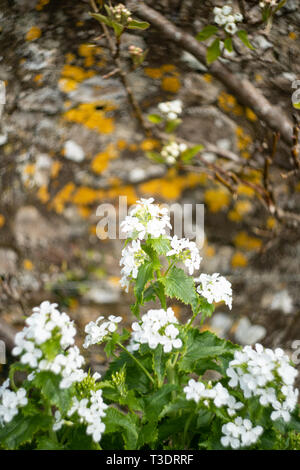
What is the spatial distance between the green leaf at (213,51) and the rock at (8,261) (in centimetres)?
60

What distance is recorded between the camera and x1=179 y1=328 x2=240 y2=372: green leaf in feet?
1.68

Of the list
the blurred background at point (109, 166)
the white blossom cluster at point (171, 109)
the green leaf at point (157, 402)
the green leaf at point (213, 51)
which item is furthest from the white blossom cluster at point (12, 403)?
the green leaf at point (213, 51)

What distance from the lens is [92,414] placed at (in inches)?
17.8

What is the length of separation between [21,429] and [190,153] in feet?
2.15

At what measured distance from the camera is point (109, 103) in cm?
99

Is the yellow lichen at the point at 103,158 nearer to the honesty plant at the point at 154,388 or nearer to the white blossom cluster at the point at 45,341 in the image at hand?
the honesty plant at the point at 154,388

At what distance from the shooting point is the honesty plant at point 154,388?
0.43 metres

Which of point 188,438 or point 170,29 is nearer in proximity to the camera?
point 188,438

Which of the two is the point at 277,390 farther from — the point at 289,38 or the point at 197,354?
the point at 289,38

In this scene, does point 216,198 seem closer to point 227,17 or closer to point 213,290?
point 227,17

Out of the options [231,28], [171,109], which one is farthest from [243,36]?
[171,109]

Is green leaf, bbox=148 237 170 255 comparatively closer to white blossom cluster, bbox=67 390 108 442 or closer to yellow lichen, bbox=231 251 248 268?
white blossom cluster, bbox=67 390 108 442

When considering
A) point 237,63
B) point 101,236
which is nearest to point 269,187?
point 237,63

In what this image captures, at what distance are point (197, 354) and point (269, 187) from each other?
1.73 feet
